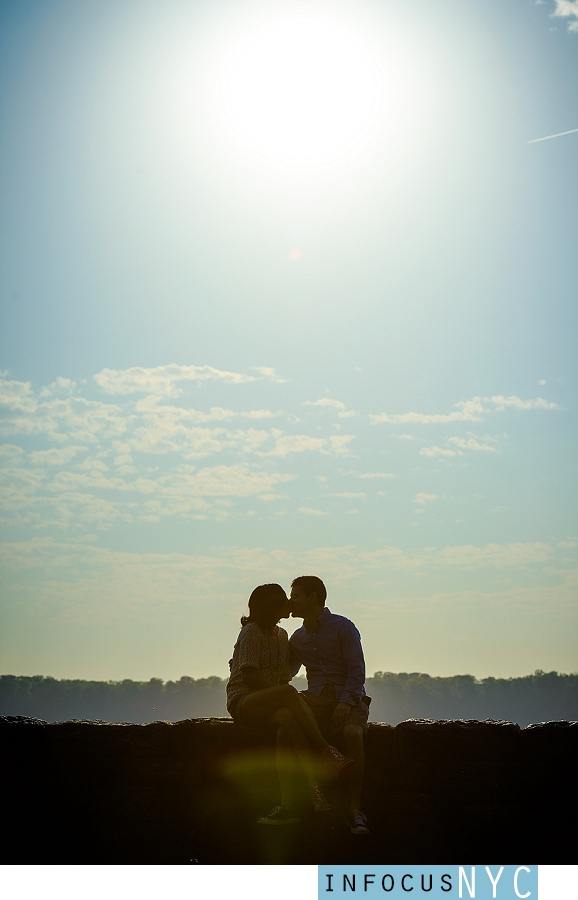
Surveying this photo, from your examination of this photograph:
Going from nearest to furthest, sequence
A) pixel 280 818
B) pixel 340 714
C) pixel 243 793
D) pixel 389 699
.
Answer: pixel 280 818 < pixel 340 714 < pixel 243 793 < pixel 389 699

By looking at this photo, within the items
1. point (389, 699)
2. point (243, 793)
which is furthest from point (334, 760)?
point (389, 699)

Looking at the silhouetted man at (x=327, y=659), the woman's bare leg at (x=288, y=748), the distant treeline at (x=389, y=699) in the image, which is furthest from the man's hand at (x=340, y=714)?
the distant treeline at (x=389, y=699)

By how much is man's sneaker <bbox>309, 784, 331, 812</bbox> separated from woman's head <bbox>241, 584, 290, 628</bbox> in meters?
1.19

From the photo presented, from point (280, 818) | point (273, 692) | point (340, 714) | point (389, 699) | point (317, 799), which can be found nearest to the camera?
point (317, 799)

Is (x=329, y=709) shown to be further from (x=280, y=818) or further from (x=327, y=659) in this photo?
(x=280, y=818)

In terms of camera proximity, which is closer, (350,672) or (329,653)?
(350,672)

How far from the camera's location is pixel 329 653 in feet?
20.6

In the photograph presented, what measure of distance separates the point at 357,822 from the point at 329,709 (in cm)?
85

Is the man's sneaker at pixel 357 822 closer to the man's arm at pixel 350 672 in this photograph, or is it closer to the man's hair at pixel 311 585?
the man's arm at pixel 350 672

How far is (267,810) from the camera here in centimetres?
590

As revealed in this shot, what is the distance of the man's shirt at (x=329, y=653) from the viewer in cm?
617

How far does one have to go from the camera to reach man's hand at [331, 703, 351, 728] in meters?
5.84

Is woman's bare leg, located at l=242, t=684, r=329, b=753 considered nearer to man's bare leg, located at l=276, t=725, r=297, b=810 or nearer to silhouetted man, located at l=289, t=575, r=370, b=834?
man's bare leg, located at l=276, t=725, r=297, b=810

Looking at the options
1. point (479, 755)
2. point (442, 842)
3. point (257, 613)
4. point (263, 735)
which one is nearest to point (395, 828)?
point (442, 842)
